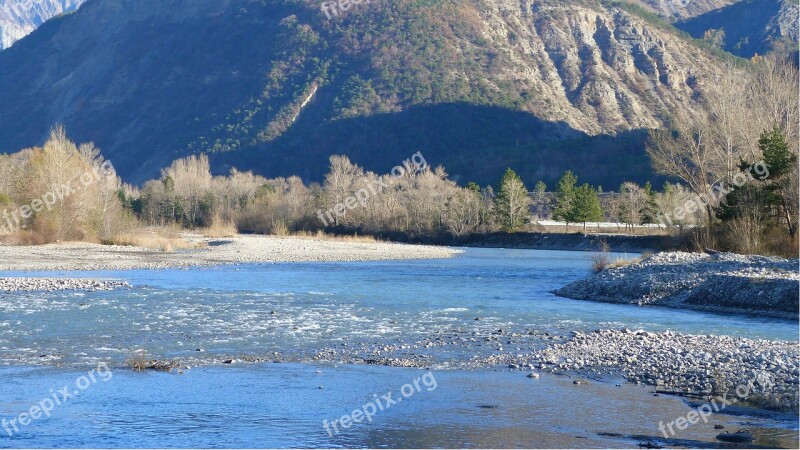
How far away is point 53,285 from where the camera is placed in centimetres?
3291

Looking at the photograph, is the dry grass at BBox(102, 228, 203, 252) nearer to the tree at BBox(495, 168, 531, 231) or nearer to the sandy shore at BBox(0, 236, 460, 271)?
the sandy shore at BBox(0, 236, 460, 271)

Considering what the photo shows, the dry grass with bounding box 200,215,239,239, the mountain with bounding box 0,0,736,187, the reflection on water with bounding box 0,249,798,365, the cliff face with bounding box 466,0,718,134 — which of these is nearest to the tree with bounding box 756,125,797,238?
the reflection on water with bounding box 0,249,798,365

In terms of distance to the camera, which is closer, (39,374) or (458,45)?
(39,374)

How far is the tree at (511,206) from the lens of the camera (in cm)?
8775

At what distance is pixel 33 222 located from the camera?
58.1 meters

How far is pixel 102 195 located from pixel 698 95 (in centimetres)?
15082

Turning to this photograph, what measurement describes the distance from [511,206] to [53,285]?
5972cm

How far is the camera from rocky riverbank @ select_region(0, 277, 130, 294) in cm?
3186

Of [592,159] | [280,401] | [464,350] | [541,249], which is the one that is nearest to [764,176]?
[464,350]

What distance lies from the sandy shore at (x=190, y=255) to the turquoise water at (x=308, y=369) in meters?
13.3

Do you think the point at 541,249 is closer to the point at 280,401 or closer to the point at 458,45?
the point at 280,401
